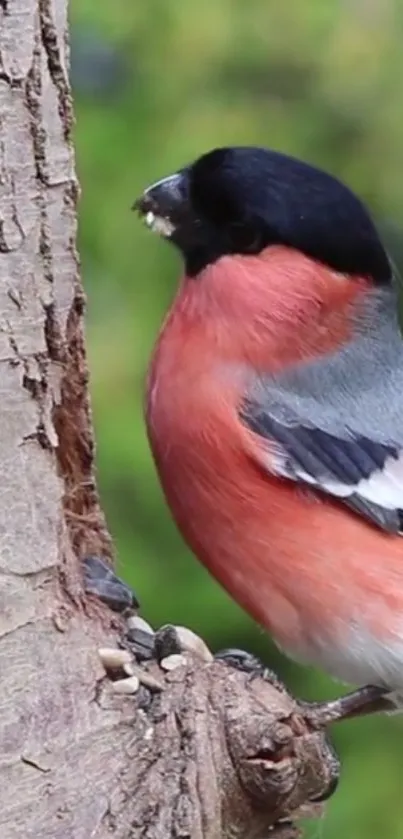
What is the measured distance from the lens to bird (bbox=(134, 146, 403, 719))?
87.9 inches

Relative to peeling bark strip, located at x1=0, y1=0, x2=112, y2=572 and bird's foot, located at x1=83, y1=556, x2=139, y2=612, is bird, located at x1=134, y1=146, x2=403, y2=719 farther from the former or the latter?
peeling bark strip, located at x1=0, y1=0, x2=112, y2=572

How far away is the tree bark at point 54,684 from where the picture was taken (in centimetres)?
177

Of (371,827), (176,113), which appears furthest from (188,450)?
(176,113)

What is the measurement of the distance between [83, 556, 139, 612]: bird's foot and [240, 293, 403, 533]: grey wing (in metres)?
0.28

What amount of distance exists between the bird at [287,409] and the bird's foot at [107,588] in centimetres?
20

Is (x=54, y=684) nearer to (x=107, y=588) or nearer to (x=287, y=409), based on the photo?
(x=107, y=588)

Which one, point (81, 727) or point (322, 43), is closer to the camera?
point (81, 727)

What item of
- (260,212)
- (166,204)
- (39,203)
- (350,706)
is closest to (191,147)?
(166,204)

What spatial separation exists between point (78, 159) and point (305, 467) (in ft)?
4.43

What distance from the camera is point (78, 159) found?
3473 millimetres

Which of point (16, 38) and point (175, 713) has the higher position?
point (16, 38)

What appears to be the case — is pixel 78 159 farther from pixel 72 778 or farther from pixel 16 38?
pixel 72 778

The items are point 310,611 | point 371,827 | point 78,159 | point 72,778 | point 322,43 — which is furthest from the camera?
point 322,43

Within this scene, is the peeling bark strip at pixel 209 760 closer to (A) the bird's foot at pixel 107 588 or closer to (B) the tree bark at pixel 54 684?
(B) the tree bark at pixel 54 684
